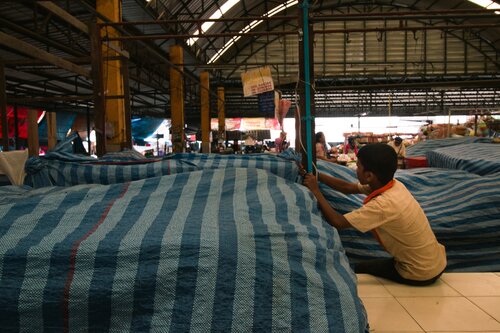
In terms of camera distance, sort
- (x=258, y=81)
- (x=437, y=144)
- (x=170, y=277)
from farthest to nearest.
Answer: (x=437, y=144)
(x=258, y=81)
(x=170, y=277)

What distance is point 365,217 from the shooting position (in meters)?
2.41

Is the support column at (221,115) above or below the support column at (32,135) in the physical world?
above

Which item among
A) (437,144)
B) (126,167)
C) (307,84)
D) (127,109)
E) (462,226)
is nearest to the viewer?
(126,167)

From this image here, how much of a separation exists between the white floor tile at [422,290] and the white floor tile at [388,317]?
0.52ft

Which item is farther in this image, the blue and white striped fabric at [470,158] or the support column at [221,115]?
the support column at [221,115]

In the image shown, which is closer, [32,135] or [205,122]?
[32,135]

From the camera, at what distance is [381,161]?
2.53 m

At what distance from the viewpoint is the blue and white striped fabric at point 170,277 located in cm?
154

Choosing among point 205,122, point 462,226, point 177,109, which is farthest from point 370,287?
point 205,122

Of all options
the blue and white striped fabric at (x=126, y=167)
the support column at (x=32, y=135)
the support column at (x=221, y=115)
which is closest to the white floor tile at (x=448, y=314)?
the blue and white striped fabric at (x=126, y=167)

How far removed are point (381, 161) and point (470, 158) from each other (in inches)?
109

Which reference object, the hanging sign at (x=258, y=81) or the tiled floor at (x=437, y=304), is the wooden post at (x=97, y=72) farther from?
the tiled floor at (x=437, y=304)

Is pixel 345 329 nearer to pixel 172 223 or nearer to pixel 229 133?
pixel 172 223

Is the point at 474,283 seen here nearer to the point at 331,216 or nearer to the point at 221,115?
the point at 331,216
